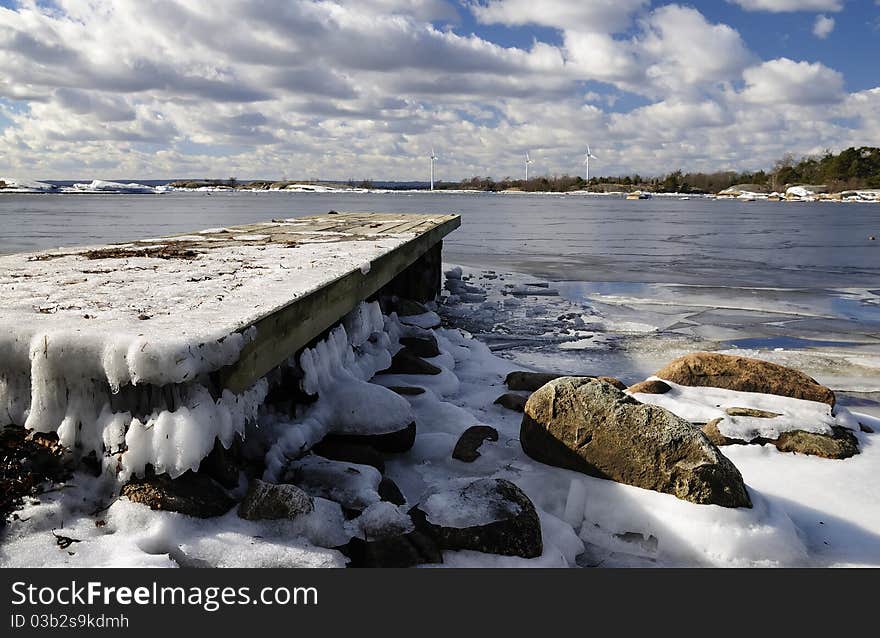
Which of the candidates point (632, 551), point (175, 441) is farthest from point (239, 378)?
point (632, 551)

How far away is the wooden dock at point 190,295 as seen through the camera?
2.53 meters

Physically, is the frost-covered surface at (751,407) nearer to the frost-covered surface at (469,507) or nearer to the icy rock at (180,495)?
the frost-covered surface at (469,507)

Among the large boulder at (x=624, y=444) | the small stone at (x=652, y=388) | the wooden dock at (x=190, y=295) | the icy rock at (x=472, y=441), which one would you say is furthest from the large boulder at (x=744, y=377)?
the wooden dock at (x=190, y=295)

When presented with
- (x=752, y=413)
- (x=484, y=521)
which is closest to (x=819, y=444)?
(x=752, y=413)

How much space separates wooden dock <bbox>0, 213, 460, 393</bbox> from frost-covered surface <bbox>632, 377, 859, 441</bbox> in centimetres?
229

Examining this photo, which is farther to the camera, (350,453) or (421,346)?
(421,346)

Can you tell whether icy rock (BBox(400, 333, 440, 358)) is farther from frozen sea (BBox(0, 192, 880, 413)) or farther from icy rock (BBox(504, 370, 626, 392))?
icy rock (BBox(504, 370, 626, 392))

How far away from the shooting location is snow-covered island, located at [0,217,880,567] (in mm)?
2430

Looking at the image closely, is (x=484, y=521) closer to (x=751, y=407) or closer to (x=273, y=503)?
(x=273, y=503)

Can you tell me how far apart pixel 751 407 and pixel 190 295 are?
3.47 metres

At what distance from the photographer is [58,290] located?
133 inches

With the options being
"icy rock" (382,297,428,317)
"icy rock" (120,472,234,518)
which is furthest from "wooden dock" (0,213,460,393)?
"icy rock" (382,297,428,317)

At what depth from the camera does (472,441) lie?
3.87 metres
